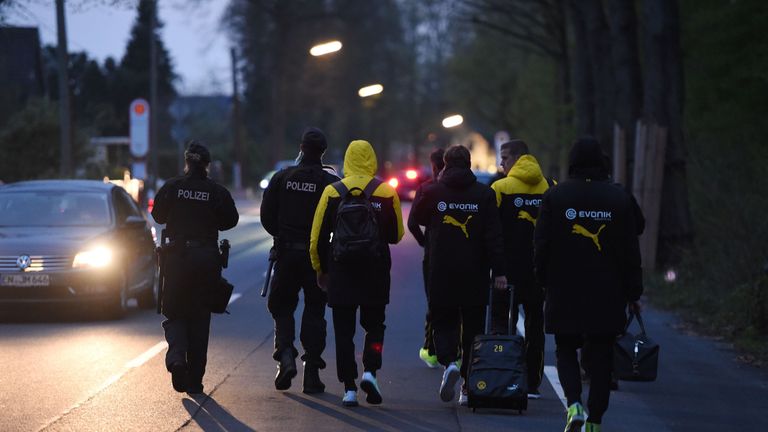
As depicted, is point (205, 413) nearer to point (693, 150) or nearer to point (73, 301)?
point (73, 301)

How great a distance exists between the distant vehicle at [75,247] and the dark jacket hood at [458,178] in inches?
251

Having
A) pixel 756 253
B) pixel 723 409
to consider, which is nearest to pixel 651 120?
pixel 756 253

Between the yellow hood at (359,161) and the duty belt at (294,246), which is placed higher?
the yellow hood at (359,161)

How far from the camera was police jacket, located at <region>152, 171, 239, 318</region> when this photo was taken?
10078 millimetres

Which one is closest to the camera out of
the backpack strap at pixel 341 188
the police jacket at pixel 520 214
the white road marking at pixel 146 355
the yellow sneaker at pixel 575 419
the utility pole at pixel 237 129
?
the yellow sneaker at pixel 575 419

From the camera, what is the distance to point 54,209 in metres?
15.9

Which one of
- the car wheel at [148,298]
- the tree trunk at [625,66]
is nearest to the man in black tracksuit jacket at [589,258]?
the car wheel at [148,298]

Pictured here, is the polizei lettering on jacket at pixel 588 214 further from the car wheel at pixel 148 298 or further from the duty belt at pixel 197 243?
the car wheel at pixel 148 298

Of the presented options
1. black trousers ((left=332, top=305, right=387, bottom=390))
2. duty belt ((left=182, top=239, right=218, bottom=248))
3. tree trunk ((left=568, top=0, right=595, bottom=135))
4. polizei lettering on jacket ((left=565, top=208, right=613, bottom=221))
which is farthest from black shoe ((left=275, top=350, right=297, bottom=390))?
tree trunk ((left=568, top=0, right=595, bottom=135))

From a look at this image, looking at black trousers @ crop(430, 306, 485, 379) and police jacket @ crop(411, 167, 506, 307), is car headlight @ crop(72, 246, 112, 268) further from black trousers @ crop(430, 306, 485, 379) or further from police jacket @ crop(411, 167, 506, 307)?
police jacket @ crop(411, 167, 506, 307)

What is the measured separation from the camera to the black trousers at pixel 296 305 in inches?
394

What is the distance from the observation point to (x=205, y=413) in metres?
9.15

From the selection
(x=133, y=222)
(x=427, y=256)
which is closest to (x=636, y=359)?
(x=427, y=256)

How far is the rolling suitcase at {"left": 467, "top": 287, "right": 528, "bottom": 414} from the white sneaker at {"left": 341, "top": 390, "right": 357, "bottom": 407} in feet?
2.55
